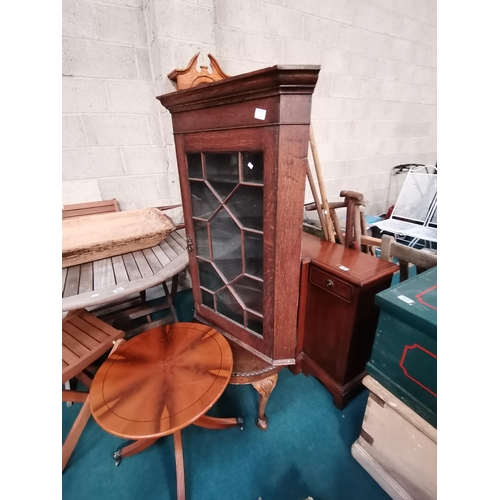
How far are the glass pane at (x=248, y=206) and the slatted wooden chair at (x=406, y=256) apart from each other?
81 centimetres

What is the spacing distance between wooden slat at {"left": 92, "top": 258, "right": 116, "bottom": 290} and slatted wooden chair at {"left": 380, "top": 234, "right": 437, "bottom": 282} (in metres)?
1.39

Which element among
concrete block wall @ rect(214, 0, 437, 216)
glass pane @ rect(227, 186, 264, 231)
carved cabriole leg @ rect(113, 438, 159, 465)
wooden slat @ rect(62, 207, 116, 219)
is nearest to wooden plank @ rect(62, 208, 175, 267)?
wooden slat @ rect(62, 207, 116, 219)

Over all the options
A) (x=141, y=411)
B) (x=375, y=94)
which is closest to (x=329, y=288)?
(x=141, y=411)

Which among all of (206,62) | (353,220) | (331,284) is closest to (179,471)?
(331,284)

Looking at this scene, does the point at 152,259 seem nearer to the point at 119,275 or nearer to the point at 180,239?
the point at 119,275

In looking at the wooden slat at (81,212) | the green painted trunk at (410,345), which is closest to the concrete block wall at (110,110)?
the wooden slat at (81,212)

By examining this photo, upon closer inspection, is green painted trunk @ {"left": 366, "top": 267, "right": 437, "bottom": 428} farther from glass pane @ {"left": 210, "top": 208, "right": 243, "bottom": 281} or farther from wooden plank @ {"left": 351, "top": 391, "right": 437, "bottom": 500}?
glass pane @ {"left": 210, "top": 208, "right": 243, "bottom": 281}

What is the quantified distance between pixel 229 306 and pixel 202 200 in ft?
1.69

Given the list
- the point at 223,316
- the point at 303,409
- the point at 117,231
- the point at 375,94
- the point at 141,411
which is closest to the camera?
the point at 141,411

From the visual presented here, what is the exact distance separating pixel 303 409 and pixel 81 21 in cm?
264

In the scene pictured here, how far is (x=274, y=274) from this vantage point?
38.4 inches

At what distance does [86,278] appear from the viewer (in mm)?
1239

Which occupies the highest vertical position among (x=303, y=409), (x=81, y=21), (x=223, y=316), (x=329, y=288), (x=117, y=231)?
(x=81, y=21)
